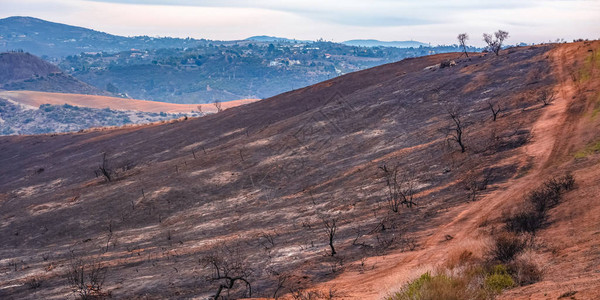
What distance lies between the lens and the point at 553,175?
1989 centimetres

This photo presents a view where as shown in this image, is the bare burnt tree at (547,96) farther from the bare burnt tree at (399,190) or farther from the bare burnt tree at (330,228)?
the bare burnt tree at (330,228)

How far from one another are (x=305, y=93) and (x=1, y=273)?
4765 centimetres

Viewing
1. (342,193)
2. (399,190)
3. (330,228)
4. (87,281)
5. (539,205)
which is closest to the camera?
(539,205)

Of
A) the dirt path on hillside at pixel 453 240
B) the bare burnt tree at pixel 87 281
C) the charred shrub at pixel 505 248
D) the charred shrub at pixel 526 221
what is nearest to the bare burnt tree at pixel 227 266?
the dirt path on hillside at pixel 453 240

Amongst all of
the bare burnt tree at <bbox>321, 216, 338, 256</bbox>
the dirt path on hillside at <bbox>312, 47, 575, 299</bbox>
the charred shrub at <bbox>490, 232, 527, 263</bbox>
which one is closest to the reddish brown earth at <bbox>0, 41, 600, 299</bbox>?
the dirt path on hillside at <bbox>312, 47, 575, 299</bbox>

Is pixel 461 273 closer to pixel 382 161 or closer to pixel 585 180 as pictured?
pixel 585 180

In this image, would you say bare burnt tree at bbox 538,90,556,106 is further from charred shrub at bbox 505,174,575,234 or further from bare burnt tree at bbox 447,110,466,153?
charred shrub at bbox 505,174,575,234

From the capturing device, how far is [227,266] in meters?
19.2

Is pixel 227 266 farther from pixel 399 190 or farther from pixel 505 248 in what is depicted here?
pixel 505 248

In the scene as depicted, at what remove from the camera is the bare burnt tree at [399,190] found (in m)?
23.2

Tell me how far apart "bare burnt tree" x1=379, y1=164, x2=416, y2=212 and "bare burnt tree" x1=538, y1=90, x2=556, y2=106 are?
11667 mm

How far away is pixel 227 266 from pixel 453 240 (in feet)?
28.5

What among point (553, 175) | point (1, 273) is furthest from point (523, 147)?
point (1, 273)

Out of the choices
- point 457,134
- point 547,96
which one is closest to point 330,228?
point 457,134
